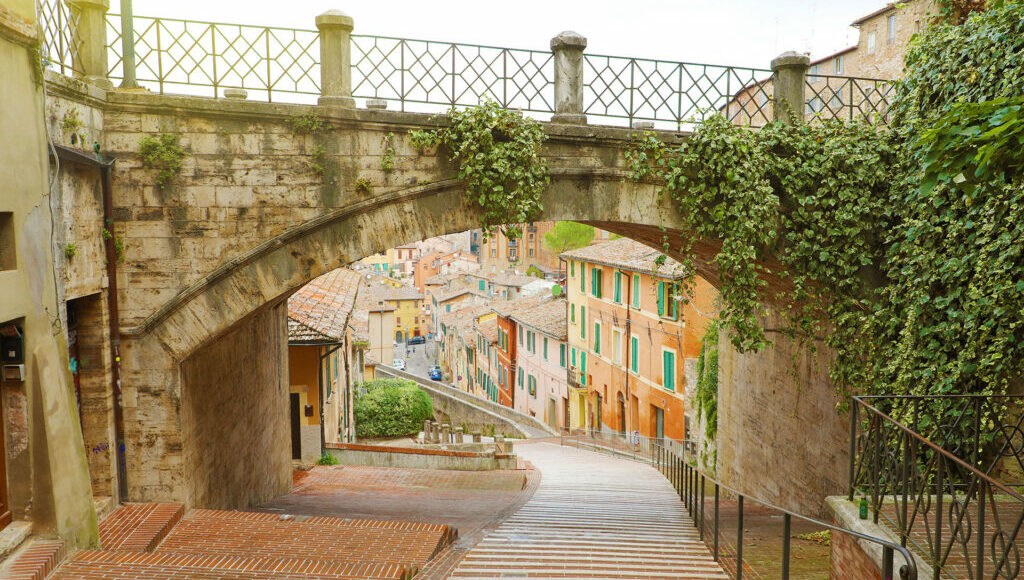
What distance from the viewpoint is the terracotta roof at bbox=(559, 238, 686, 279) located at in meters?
22.6

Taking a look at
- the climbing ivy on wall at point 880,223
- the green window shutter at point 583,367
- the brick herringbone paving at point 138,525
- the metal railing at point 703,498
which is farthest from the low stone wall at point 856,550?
the green window shutter at point 583,367

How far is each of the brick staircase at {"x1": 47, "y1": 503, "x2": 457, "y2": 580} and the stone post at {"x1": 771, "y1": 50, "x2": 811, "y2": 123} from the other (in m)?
5.63

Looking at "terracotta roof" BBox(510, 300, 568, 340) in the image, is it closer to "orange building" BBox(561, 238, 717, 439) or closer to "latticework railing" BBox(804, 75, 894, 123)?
"orange building" BBox(561, 238, 717, 439)

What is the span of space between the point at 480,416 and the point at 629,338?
738cm

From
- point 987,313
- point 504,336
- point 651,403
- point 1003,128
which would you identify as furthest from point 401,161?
point 504,336

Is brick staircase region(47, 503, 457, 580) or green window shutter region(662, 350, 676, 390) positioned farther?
green window shutter region(662, 350, 676, 390)

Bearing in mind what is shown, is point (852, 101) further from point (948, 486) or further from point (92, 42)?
point (92, 42)

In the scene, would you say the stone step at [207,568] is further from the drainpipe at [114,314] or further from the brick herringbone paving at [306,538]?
the drainpipe at [114,314]

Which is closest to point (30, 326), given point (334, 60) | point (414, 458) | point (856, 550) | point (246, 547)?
point (246, 547)

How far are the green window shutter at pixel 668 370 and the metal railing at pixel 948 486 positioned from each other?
52.2 feet

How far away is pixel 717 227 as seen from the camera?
7.86m

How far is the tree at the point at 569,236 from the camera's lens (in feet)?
193

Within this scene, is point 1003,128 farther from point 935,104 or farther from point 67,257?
point 67,257

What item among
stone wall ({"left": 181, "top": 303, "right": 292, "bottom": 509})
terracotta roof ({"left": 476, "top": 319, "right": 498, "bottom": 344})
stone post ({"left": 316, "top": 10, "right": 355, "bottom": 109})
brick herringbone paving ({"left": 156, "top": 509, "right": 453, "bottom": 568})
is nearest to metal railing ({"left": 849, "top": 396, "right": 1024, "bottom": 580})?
Answer: brick herringbone paving ({"left": 156, "top": 509, "right": 453, "bottom": 568})
